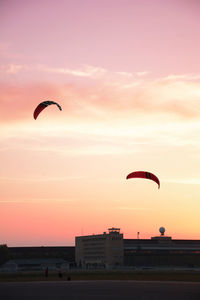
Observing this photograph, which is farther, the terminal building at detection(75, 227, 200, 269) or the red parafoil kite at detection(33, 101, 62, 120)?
the terminal building at detection(75, 227, 200, 269)

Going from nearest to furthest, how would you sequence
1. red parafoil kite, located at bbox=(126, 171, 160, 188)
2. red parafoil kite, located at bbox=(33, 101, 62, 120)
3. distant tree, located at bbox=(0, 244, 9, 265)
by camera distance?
red parafoil kite, located at bbox=(33, 101, 62, 120) → red parafoil kite, located at bbox=(126, 171, 160, 188) → distant tree, located at bbox=(0, 244, 9, 265)

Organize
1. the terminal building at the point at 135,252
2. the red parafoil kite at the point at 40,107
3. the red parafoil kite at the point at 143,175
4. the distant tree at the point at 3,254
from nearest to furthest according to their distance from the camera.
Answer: the red parafoil kite at the point at 40,107, the red parafoil kite at the point at 143,175, the terminal building at the point at 135,252, the distant tree at the point at 3,254

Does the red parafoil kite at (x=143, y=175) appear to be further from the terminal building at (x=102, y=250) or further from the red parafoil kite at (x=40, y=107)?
the terminal building at (x=102, y=250)

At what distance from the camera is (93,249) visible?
162625mm

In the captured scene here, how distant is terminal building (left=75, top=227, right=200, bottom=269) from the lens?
15262cm

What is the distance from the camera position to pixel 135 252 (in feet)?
511

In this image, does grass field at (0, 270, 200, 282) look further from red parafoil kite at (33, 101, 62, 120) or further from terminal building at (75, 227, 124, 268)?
terminal building at (75, 227, 124, 268)

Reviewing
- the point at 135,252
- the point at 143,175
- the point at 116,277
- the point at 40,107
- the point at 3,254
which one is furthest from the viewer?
the point at 3,254

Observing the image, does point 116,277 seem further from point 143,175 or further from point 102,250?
point 102,250

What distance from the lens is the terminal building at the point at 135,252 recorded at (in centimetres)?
15262

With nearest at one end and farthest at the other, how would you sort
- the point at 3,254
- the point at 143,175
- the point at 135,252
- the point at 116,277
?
the point at 143,175
the point at 116,277
the point at 135,252
the point at 3,254

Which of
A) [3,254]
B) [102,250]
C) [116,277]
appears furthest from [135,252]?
[116,277]

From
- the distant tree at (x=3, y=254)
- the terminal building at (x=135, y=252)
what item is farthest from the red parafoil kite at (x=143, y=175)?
the distant tree at (x=3, y=254)

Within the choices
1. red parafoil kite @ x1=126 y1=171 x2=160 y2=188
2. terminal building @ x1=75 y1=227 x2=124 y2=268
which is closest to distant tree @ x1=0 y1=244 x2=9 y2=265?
terminal building @ x1=75 y1=227 x2=124 y2=268
